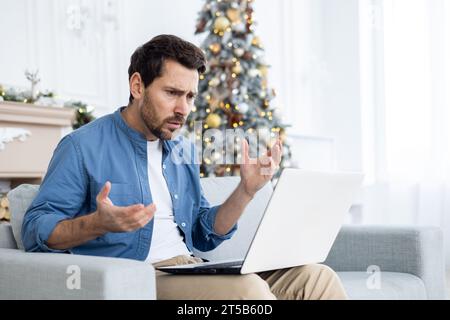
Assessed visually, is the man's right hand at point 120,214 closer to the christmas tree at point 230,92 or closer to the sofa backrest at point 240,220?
the sofa backrest at point 240,220

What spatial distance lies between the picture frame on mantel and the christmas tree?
116 centimetres

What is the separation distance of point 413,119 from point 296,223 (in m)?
3.87

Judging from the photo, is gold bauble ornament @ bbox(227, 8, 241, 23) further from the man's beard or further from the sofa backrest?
the man's beard

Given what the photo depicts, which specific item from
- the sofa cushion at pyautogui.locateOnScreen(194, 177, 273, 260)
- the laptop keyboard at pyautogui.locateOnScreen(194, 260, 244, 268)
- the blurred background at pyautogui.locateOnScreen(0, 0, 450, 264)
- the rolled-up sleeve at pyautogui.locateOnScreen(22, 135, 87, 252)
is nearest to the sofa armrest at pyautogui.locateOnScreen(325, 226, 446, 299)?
the sofa cushion at pyautogui.locateOnScreen(194, 177, 273, 260)

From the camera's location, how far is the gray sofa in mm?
1267

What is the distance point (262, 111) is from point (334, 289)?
284 cm

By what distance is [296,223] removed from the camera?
1508 millimetres

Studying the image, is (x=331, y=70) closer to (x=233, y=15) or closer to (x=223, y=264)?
(x=233, y=15)

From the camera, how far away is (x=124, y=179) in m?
1.74

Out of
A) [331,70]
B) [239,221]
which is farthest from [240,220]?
[331,70]

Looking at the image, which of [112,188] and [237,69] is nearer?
[112,188]

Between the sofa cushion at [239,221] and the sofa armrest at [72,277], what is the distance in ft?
2.65
